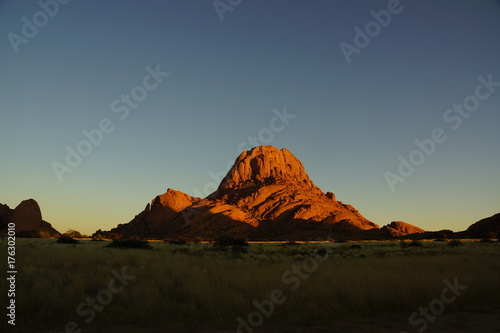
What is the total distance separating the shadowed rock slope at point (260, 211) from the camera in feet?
350

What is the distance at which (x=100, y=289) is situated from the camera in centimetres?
1149

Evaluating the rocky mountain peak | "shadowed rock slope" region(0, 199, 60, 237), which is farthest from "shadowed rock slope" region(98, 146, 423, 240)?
"shadowed rock slope" region(0, 199, 60, 237)

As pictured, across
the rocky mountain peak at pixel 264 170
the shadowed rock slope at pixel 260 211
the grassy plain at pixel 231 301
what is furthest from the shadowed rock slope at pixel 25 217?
the grassy plain at pixel 231 301

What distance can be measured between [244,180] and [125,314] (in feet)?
436

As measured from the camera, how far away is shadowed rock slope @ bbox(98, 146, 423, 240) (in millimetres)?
106562

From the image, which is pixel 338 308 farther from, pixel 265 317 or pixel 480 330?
pixel 480 330

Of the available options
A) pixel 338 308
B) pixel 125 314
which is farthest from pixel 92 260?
pixel 338 308

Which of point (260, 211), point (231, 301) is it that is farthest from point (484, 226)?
point (231, 301)

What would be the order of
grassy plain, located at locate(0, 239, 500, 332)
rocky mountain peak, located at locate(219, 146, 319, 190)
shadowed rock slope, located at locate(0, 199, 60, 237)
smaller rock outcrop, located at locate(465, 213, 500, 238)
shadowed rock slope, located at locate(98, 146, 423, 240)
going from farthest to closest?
rocky mountain peak, located at locate(219, 146, 319, 190), shadowed rock slope, located at locate(98, 146, 423, 240), smaller rock outcrop, located at locate(465, 213, 500, 238), shadowed rock slope, located at locate(0, 199, 60, 237), grassy plain, located at locate(0, 239, 500, 332)

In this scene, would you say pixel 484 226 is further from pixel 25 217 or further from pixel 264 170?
pixel 25 217

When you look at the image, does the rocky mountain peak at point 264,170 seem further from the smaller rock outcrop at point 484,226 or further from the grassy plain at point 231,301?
the grassy plain at point 231,301

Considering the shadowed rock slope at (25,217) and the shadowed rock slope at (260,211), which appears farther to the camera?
the shadowed rock slope at (260,211)

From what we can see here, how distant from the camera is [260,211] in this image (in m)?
118

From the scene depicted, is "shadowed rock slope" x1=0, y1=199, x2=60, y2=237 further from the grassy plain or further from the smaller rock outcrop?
the smaller rock outcrop
